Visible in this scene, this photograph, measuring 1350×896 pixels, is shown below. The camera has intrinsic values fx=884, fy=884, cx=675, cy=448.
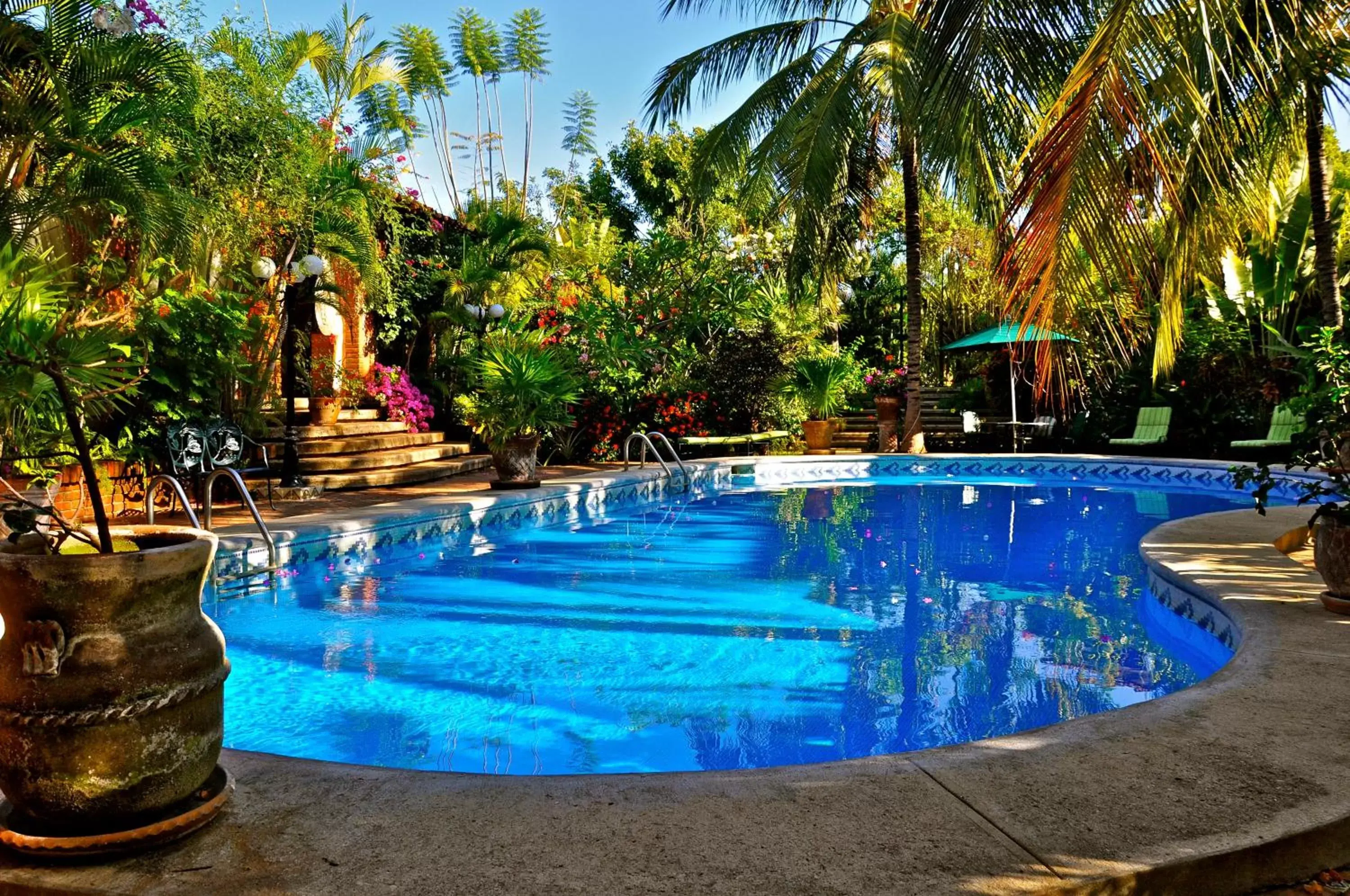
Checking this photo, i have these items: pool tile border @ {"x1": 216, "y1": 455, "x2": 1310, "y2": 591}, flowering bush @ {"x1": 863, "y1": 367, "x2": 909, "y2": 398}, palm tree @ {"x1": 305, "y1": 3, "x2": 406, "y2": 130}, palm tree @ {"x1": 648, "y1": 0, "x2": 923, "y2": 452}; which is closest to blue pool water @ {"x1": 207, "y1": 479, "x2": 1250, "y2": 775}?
pool tile border @ {"x1": 216, "y1": 455, "x2": 1310, "y2": 591}

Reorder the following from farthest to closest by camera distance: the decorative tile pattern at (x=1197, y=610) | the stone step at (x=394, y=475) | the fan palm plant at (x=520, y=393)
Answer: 1. the stone step at (x=394, y=475)
2. the fan palm plant at (x=520, y=393)
3. the decorative tile pattern at (x=1197, y=610)

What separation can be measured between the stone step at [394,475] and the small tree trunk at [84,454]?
7530mm

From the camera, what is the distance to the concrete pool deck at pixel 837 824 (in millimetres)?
1679

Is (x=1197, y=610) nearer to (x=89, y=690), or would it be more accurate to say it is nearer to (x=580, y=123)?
(x=89, y=690)

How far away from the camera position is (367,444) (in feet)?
35.7

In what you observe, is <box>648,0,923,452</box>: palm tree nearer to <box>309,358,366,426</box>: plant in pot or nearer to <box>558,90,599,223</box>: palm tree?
<box>309,358,366,426</box>: plant in pot

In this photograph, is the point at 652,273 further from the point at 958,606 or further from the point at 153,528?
the point at 153,528

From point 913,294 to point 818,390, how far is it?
8.38ft

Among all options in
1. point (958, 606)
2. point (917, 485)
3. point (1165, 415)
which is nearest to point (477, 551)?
point (958, 606)

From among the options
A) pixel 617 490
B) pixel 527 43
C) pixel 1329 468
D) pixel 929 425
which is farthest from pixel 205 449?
pixel 527 43

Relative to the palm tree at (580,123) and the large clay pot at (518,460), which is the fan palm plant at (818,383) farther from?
the palm tree at (580,123)

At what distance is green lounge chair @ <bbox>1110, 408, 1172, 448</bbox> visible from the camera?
513 inches

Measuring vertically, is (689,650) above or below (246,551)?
below

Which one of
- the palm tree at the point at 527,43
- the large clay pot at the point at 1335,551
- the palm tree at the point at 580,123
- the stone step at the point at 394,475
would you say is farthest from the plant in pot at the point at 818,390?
the palm tree at the point at 580,123
